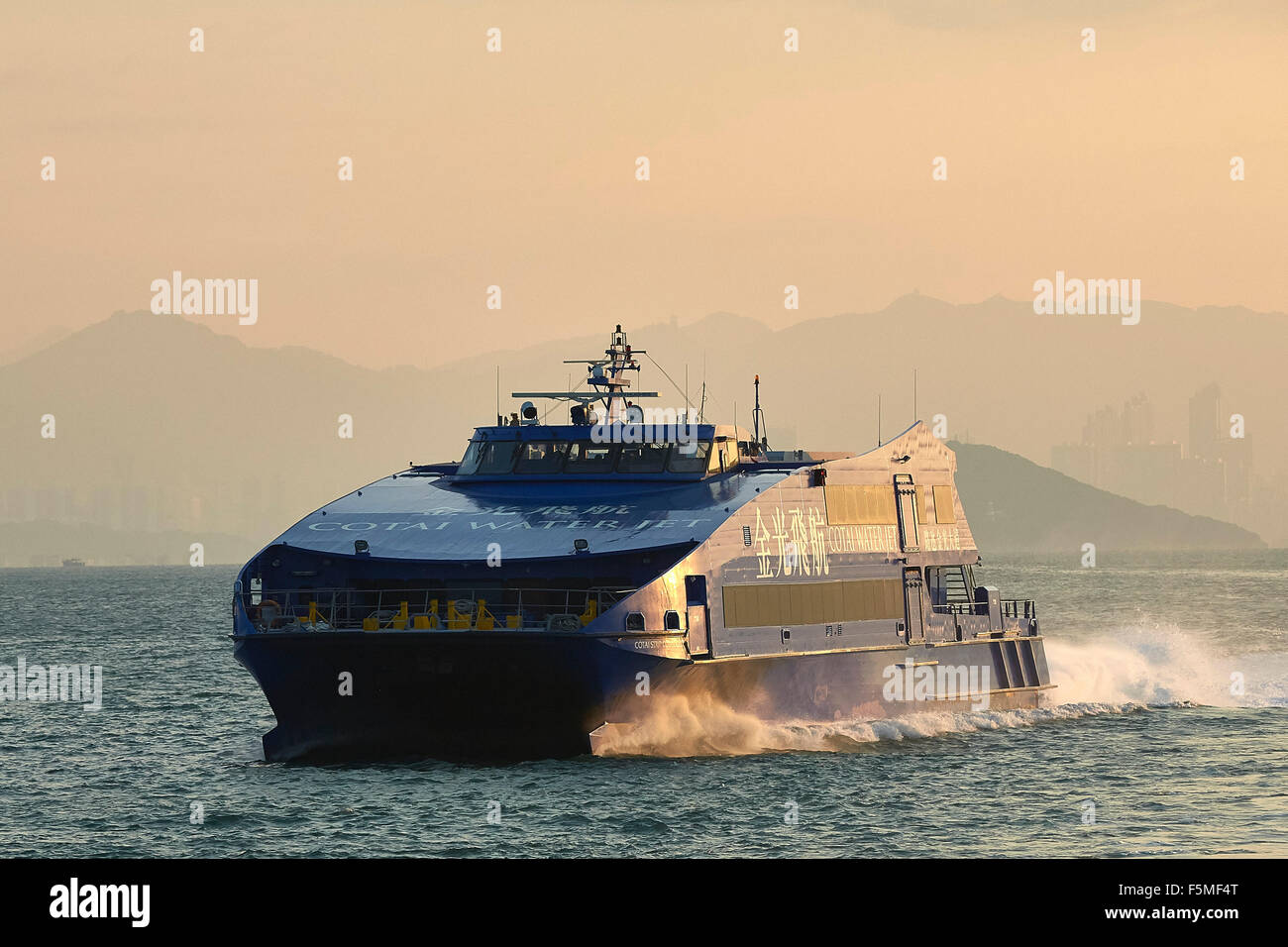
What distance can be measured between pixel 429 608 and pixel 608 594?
11.3 feet

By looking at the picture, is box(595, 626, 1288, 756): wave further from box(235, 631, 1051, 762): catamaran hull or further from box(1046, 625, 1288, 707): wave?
box(235, 631, 1051, 762): catamaran hull

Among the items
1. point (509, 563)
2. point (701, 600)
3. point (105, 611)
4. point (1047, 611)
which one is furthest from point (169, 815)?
point (105, 611)

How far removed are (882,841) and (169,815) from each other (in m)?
11.9

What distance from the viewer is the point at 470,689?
30.6m

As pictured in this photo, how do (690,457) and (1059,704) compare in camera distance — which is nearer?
(690,457)

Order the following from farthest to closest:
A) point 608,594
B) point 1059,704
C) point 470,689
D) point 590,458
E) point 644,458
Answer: point 1059,704 → point 590,458 → point 644,458 → point 608,594 → point 470,689

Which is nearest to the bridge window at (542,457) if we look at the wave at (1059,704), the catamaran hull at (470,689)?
the catamaran hull at (470,689)

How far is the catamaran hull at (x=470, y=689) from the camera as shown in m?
30.2

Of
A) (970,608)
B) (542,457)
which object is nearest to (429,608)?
(542,457)

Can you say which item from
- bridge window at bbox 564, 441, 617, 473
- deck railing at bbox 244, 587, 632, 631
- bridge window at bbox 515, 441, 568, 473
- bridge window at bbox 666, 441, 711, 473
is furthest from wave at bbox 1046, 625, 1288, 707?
deck railing at bbox 244, 587, 632, 631
